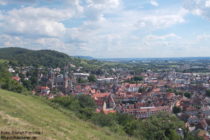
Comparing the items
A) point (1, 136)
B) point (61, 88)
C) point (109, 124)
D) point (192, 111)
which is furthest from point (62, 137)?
point (61, 88)

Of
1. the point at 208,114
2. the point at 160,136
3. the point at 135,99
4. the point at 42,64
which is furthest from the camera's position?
the point at 42,64

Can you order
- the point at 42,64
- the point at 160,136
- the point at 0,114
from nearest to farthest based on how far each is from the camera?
1. the point at 0,114
2. the point at 160,136
3. the point at 42,64

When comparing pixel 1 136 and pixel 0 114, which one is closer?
pixel 1 136

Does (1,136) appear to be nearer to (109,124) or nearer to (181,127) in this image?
(109,124)

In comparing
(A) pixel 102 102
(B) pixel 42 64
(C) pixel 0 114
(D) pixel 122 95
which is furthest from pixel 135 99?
(B) pixel 42 64

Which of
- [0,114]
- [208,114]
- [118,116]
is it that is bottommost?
[208,114]

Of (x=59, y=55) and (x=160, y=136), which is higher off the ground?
(x=59, y=55)

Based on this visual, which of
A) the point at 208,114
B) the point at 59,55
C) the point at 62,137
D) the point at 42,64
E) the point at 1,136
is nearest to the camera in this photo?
the point at 1,136

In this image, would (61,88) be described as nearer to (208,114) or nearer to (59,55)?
(208,114)

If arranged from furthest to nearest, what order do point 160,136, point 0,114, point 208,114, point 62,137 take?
point 208,114 → point 160,136 → point 0,114 → point 62,137
